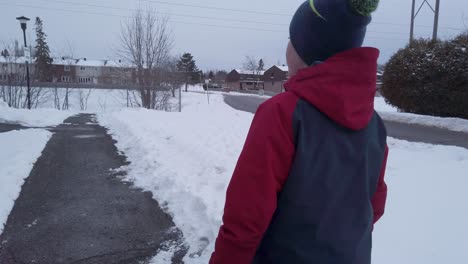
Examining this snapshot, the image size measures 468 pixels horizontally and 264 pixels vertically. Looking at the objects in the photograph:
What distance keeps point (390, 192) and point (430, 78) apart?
14321mm

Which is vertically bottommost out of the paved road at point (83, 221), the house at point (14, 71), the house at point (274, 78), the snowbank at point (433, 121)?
the paved road at point (83, 221)

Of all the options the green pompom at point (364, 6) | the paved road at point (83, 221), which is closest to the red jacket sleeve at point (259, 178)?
the green pompom at point (364, 6)

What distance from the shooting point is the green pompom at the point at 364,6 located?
3.96 feet

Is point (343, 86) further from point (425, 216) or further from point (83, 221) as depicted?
point (83, 221)

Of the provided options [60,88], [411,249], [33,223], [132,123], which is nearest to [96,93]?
[60,88]

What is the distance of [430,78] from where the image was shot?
16.6 metres

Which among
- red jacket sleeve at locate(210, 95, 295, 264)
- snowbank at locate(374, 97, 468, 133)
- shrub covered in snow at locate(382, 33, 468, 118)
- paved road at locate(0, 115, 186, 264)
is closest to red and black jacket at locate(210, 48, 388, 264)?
red jacket sleeve at locate(210, 95, 295, 264)

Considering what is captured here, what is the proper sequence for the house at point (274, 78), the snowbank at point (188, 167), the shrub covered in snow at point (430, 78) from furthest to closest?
the house at point (274, 78) < the shrub covered in snow at point (430, 78) < the snowbank at point (188, 167)

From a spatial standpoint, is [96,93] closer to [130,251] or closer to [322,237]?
[130,251]

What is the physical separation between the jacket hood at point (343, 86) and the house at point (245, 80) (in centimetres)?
8385

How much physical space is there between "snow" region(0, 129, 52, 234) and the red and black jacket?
4003 mm

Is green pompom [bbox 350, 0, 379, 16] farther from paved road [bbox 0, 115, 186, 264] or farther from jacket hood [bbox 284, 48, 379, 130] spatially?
paved road [bbox 0, 115, 186, 264]

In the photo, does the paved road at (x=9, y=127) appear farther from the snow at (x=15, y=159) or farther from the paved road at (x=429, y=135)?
the paved road at (x=429, y=135)

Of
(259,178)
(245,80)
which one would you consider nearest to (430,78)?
(259,178)
